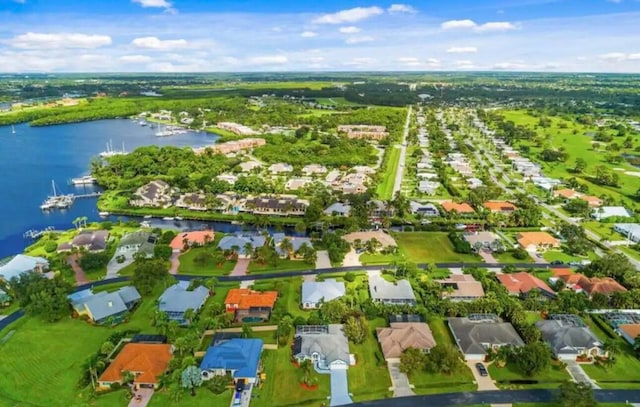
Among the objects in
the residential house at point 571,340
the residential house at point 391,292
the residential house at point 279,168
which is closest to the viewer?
the residential house at point 571,340

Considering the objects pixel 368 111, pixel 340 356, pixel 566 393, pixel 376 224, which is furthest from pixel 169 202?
pixel 368 111

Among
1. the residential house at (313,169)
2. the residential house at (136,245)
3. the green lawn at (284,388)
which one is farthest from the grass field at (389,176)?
the green lawn at (284,388)

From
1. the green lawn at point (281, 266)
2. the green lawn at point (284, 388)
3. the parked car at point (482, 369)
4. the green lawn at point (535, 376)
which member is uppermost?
the green lawn at point (281, 266)

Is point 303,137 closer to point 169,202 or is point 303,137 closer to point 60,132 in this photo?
point 169,202

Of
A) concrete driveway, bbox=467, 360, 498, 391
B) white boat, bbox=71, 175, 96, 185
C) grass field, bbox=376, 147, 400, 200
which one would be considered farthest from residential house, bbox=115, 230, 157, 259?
grass field, bbox=376, 147, 400, 200

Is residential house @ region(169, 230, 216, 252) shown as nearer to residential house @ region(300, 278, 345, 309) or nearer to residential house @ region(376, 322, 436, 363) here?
residential house @ region(300, 278, 345, 309)

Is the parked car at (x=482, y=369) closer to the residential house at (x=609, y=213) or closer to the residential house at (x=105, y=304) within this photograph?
the residential house at (x=105, y=304)

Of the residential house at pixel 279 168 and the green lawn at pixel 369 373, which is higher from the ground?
the residential house at pixel 279 168
